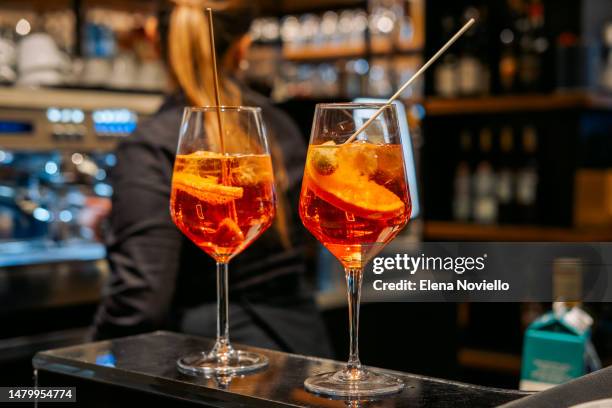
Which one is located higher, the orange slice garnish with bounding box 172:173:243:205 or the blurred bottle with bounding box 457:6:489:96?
the blurred bottle with bounding box 457:6:489:96

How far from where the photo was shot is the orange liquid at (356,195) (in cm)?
93

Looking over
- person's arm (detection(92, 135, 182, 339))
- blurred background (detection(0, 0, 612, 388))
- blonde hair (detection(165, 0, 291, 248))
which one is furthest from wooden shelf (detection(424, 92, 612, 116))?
person's arm (detection(92, 135, 182, 339))

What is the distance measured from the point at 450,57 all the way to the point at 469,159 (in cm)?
53

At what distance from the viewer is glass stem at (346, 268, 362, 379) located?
927mm

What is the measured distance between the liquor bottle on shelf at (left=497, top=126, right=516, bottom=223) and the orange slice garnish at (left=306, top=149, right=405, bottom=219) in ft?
11.5

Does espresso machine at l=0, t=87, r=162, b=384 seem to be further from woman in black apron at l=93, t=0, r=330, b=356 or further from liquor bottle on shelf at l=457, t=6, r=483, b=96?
liquor bottle on shelf at l=457, t=6, r=483, b=96

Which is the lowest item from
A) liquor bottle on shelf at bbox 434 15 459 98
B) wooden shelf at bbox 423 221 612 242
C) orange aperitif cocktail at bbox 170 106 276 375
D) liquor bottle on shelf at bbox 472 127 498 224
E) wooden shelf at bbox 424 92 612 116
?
wooden shelf at bbox 423 221 612 242

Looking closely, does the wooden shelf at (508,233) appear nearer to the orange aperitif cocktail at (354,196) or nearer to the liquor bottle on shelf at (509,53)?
the liquor bottle on shelf at (509,53)

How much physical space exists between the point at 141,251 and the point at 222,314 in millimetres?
665

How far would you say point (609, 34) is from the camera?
13.5 ft

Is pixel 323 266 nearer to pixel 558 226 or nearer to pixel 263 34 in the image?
pixel 558 226

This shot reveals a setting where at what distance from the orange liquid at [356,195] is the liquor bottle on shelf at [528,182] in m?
3.46

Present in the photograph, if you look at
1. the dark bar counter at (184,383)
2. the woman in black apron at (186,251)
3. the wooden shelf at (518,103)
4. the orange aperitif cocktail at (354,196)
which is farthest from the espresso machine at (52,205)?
the orange aperitif cocktail at (354,196)

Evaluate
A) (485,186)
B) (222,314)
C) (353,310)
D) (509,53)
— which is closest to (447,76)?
(509,53)
